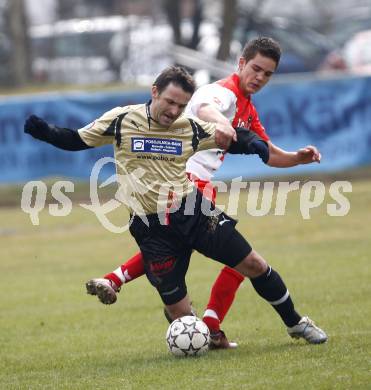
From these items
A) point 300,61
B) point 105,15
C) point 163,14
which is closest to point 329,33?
point 300,61

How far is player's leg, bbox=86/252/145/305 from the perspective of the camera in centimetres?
757

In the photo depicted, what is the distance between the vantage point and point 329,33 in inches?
1276

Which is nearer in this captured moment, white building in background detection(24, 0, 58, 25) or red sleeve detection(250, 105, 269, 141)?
red sleeve detection(250, 105, 269, 141)

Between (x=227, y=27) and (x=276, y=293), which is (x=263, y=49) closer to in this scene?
(x=276, y=293)

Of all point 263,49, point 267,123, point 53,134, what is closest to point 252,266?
point 263,49

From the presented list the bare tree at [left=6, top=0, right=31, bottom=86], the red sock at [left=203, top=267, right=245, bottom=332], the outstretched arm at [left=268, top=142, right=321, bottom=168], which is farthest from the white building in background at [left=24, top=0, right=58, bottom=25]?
the outstretched arm at [left=268, top=142, right=321, bottom=168]

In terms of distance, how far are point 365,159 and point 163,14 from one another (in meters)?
13.9

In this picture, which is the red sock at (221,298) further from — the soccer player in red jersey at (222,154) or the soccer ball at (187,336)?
the soccer ball at (187,336)

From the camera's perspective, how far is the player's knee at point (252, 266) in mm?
7422

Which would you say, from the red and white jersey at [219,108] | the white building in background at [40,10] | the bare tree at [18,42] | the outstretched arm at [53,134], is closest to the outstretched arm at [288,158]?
the red and white jersey at [219,108]

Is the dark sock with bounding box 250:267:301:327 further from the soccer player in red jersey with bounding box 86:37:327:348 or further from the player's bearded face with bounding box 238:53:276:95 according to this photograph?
the player's bearded face with bounding box 238:53:276:95

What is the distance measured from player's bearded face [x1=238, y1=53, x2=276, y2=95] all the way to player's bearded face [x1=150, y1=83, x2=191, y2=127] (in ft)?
2.72

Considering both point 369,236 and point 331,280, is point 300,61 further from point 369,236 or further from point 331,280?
point 331,280

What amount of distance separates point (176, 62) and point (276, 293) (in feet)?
69.9
